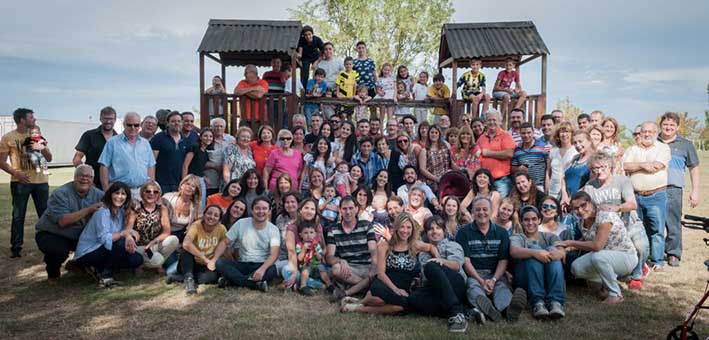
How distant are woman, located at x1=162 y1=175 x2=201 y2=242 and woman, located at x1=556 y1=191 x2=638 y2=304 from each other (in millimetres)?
4379

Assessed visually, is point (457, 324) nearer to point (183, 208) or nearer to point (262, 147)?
point (183, 208)

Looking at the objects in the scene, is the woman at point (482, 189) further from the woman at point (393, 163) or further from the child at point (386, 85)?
the child at point (386, 85)

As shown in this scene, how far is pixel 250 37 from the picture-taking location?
11.1 meters

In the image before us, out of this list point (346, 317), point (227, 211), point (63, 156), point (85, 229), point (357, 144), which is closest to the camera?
point (346, 317)

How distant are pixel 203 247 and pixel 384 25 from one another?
20.5 metres

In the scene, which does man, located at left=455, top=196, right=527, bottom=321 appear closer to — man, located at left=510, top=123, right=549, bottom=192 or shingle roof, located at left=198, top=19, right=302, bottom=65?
man, located at left=510, top=123, right=549, bottom=192

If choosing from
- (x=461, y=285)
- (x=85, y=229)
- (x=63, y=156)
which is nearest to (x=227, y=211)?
(x=85, y=229)

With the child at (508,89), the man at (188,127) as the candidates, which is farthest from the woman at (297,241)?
the child at (508,89)

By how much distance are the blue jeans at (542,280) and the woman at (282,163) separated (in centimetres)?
339

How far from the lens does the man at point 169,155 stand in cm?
741

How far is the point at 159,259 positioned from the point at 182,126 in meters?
2.47

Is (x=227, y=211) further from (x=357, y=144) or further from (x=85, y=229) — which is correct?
(x=357, y=144)

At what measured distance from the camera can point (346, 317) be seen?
486cm

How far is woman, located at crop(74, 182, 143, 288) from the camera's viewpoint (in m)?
5.97
